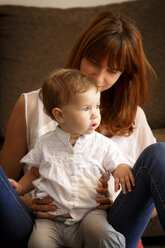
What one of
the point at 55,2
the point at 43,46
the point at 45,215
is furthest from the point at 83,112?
the point at 55,2

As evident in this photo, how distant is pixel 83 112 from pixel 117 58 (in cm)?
40

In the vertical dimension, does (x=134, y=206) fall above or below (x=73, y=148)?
below

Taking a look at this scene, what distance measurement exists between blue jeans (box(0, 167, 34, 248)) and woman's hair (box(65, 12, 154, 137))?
1.75 feet

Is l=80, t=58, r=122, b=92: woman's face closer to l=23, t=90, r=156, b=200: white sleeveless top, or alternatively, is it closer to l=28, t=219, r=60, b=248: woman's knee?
l=23, t=90, r=156, b=200: white sleeveless top

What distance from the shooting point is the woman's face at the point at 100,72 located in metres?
1.26

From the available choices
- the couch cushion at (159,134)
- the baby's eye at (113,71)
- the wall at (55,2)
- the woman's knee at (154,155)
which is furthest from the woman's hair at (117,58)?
the wall at (55,2)

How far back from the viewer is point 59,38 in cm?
183

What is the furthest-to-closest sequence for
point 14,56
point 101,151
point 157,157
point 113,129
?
point 14,56 < point 113,129 < point 101,151 < point 157,157

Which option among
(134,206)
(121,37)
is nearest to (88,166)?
(134,206)

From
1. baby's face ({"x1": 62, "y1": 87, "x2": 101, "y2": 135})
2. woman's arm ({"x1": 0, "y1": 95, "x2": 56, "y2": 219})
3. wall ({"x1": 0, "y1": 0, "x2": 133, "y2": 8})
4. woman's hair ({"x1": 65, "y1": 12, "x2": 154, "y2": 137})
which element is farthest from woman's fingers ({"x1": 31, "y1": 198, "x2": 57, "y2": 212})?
wall ({"x1": 0, "y1": 0, "x2": 133, "y2": 8})

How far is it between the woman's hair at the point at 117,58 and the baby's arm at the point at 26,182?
0.40 meters

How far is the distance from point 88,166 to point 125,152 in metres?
0.47

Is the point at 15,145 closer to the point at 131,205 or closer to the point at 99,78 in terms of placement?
the point at 99,78

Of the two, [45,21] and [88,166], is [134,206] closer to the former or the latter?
[88,166]
